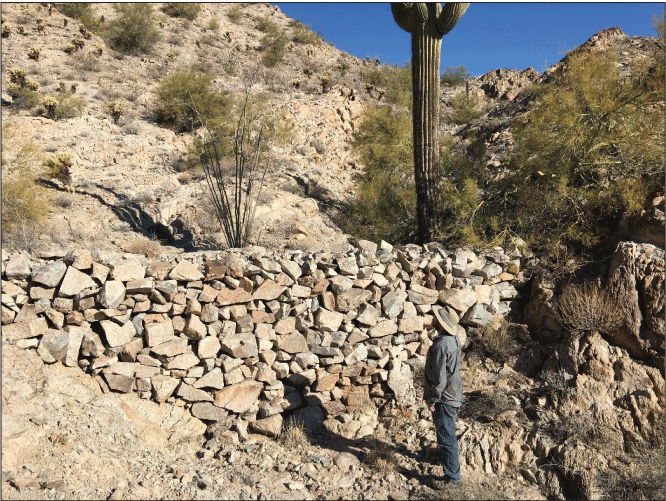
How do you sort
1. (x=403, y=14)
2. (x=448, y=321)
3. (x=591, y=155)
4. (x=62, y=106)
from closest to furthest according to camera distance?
1. (x=448, y=321)
2. (x=591, y=155)
3. (x=403, y=14)
4. (x=62, y=106)

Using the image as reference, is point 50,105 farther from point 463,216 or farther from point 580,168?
point 580,168

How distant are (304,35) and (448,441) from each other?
89.4ft

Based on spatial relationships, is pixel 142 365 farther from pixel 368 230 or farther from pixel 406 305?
pixel 368 230

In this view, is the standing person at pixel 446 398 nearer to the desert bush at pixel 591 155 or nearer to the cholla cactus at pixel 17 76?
the desert bush at pixel 591 155

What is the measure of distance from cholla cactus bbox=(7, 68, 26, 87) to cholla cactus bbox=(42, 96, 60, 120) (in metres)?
2.30

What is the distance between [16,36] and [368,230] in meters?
17.6

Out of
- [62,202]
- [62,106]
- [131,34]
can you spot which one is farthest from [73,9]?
[62,202]

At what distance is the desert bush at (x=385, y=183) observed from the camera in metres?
9.57

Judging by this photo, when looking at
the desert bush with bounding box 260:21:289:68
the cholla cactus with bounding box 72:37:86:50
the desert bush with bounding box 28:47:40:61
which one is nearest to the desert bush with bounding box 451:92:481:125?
the desert bush with bounding box 260:21:289:68

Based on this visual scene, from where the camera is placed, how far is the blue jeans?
15.5 ft

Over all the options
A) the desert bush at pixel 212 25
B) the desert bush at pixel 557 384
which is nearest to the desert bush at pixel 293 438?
the desert bush at pixel 557 384

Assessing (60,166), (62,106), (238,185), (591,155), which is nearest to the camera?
(591,155)

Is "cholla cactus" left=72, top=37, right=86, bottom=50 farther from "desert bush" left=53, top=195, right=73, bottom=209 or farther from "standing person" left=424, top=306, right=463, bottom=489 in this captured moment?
"standing person" left=424, top=306, right=463, bottom=489

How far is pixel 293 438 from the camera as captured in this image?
5.50m
